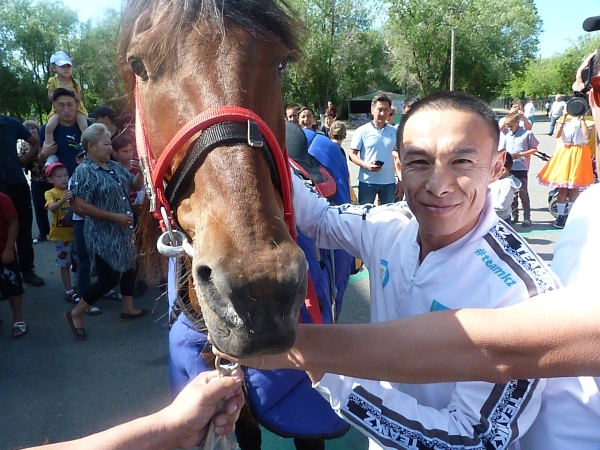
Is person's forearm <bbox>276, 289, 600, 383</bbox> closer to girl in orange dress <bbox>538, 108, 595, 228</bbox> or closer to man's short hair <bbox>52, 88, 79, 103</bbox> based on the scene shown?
man's short hair <bbox>52, 88, 79, 103</bbox>

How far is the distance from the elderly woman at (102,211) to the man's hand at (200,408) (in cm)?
297

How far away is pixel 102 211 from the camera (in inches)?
152

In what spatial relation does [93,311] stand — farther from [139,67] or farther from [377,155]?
[377,155]

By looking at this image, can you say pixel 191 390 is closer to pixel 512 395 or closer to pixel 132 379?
pixel 512 395

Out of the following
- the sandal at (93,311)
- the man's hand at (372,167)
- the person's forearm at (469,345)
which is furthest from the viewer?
the man's hand at (372,167)

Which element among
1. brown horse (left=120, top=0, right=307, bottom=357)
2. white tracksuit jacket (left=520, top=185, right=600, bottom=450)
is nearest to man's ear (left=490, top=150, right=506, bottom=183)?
white tracksuit jacket (left=520, top=185, right=600, bottom=450)

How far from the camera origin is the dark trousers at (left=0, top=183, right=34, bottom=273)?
16.6 feet

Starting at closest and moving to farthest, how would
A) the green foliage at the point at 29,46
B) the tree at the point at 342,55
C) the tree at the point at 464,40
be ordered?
the tree at the point at 342,55, the green foliage at the point at 29,46, the tree at the point at 464,40

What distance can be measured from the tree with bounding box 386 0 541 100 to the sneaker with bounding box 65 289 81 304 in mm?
35469

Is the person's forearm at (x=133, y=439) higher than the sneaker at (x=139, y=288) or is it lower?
higher

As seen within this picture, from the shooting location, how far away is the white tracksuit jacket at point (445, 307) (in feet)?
3.43

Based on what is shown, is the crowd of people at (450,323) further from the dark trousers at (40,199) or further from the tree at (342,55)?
the tree at (342,55)

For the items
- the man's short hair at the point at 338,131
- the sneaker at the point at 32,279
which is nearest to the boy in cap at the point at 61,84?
the sneaker at the point at 32,279

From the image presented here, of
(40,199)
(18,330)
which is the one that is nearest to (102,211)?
(18,330)
